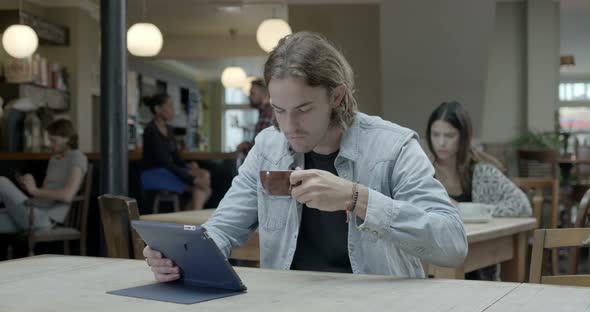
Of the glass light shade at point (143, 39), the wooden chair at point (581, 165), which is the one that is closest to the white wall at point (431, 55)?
the wooden chair at point (581, 165)

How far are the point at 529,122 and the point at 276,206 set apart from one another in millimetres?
8844

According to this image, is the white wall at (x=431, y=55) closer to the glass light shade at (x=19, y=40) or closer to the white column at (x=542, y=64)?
the white column at (x=542, y=64)

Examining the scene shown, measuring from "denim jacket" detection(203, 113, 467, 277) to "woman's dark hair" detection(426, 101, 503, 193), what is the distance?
1.84 metres

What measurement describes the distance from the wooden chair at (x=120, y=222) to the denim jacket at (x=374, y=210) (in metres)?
0.32

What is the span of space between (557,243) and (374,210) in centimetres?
49

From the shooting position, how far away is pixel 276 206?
2.06m

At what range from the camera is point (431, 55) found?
841 cm

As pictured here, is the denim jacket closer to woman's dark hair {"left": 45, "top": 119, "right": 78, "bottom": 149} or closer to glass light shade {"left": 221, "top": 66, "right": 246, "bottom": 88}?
woman's dark hair {"left": 45, "top": 119, "right": 78, "bottom": 149}

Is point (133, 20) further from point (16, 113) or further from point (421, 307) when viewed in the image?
point (421, 307)

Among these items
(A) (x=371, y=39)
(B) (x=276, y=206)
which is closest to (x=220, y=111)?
(A) (x=371, y=39)

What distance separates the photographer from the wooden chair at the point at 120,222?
2285 millimetres

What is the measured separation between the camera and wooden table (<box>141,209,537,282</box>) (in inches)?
114

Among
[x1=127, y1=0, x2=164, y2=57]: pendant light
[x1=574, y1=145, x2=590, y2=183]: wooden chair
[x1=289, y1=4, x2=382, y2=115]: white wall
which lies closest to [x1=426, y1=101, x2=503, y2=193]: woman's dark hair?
[x1=127, y1=0, x2=164, y2=57]: pendant light

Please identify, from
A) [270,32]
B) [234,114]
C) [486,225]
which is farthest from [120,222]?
[234,114]
